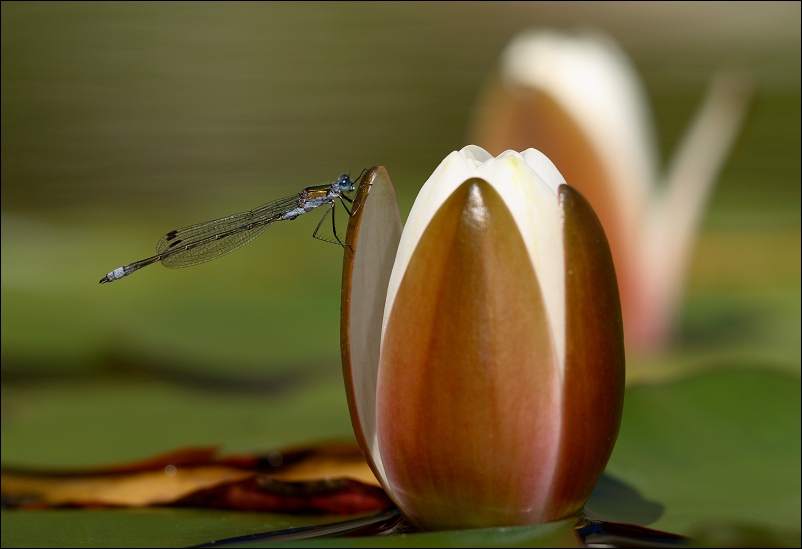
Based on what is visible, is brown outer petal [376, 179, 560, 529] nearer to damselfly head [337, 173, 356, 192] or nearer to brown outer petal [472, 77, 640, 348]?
damselfly head [337, 173, 356, 192]

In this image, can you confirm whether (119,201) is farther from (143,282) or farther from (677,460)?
(677,460)

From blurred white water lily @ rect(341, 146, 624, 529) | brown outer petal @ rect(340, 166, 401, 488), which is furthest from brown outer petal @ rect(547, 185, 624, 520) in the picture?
brown outer petal @ rect(340, 166, 401, 488)

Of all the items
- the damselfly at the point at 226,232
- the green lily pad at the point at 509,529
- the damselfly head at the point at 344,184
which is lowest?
the green lily pad at the point at 509,529

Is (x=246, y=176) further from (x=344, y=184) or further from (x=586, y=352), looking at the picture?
(x=586, y=352)

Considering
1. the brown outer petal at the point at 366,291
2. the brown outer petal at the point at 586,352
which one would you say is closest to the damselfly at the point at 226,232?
the brown outer petal at the point at 366,291

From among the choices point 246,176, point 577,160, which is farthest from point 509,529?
point 246,176

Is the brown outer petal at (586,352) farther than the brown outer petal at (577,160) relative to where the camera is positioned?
No

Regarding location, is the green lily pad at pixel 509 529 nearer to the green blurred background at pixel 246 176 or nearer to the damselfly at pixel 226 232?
the green blurred background at pixel 246 176

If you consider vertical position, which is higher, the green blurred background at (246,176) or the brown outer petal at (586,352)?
the green blurred background at (246,176)

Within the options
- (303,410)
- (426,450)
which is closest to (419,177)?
(303,410)
